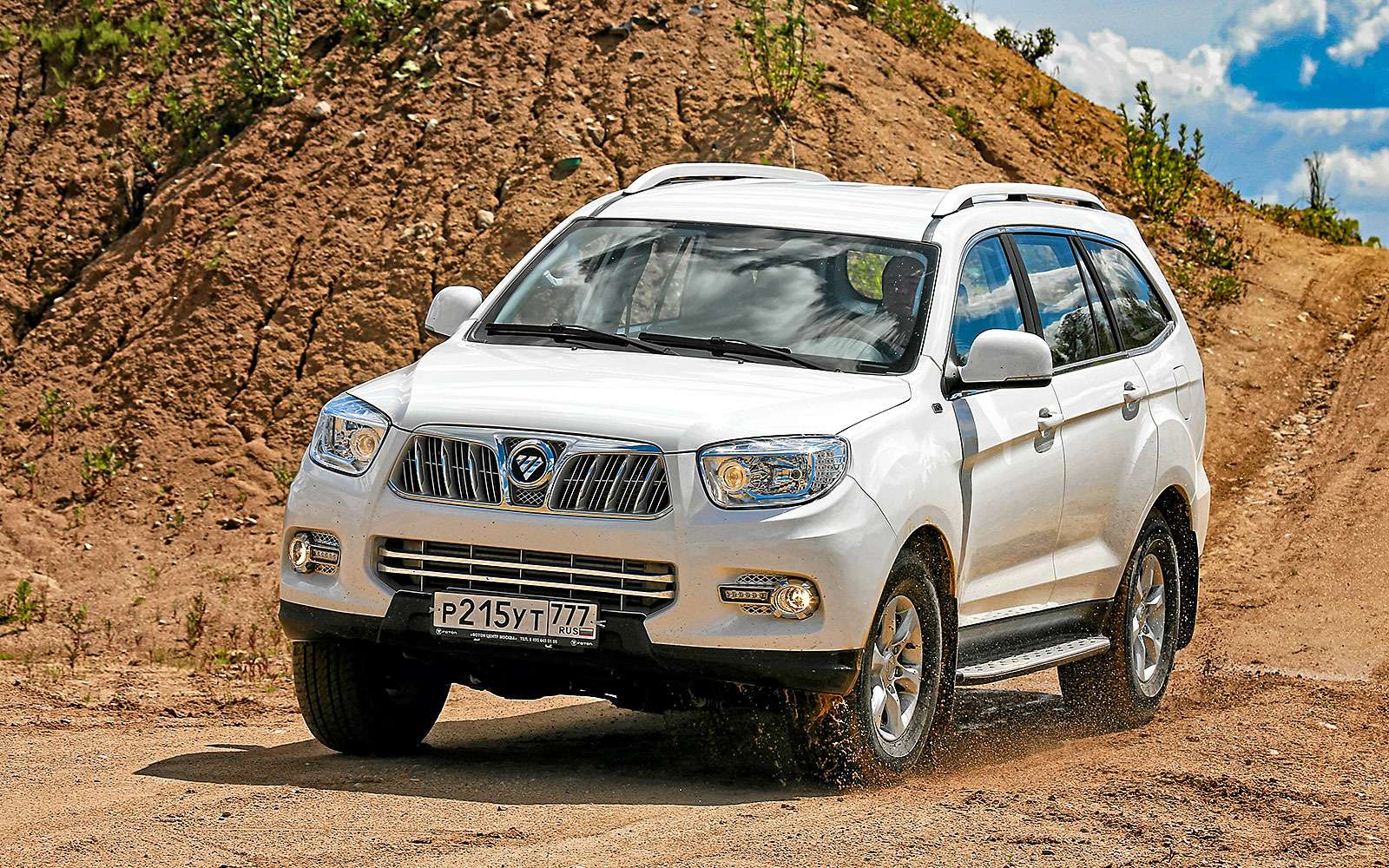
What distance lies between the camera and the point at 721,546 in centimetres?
541

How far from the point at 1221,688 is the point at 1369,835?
3599 mm

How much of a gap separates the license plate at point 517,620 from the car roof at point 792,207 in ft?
6.92

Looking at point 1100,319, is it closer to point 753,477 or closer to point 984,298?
point 984,298

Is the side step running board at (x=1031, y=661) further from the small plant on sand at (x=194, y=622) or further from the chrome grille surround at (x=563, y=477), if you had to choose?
the small plant on sand at (x=194, y=622)

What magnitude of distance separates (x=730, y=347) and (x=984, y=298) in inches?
47.7

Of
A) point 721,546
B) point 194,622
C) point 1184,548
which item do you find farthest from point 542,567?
point 194,622

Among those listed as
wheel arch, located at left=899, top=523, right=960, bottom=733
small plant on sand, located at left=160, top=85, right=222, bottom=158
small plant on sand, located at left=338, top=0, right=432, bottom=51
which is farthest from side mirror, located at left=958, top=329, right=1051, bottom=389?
small plant on sand, located at left=338, top=0, right=432, bottom=51

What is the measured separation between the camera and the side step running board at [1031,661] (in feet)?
21.3

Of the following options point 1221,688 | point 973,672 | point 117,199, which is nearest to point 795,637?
point 973,672

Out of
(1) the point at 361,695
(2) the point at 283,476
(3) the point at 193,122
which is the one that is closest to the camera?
(1) the point at 361,695

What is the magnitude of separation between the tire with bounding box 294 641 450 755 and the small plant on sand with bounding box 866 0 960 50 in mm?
14769

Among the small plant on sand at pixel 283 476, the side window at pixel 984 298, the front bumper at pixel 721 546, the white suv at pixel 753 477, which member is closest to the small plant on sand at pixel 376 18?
the small plant on sand at pixel 283 476

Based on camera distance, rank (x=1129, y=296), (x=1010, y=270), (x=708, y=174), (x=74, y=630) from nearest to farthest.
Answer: (x=1010, y=270)
(x=708, y=174)
(x=1129, y=296)
(x=74, y=630)

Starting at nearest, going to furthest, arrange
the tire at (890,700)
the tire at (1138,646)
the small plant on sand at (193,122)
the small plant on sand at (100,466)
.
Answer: the tire at (890,700) < the tire at (1138,646) < the small plant on sand at (100,466) < the small plant on sand at (193,122)
